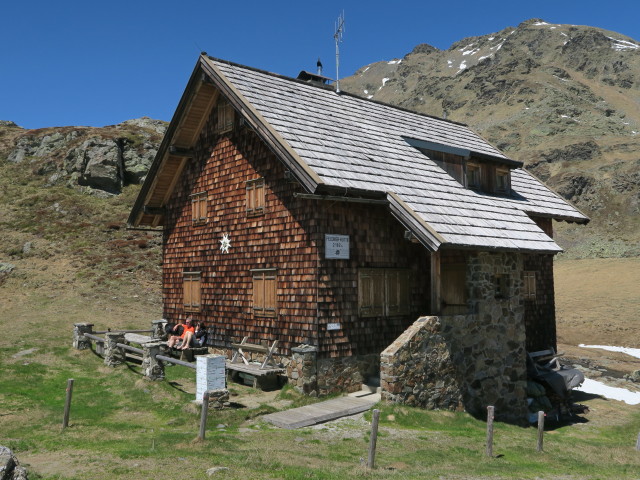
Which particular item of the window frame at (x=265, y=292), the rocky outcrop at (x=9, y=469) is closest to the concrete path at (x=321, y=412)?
the window frame at (x=265, y=292)

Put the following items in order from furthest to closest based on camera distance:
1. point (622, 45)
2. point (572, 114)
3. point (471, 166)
→ point (622, 45)
point (572, 114)
point (471, 166)

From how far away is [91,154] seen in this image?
5178 cm

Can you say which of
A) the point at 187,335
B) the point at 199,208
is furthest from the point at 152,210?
the point at 187,335

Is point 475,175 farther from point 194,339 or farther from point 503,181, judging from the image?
point 194,339

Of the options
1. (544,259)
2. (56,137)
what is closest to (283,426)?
(544,259)

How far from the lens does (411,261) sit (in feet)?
54.7

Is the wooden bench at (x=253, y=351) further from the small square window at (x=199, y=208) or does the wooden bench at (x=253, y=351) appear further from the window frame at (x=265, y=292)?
the small square window at (x=199, y=208)

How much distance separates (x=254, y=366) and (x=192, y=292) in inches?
194

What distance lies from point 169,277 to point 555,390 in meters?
13.5

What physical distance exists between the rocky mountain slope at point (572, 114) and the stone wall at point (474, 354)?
21321 mm

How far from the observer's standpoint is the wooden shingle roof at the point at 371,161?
14.4 metres

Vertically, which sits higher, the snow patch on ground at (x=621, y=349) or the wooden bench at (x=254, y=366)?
the wooden bench at (x=254, y=366)

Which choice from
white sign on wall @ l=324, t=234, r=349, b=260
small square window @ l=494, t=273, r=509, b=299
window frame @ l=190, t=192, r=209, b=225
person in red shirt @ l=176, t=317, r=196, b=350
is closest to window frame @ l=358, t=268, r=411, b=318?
white sign on wall @ l=324, t=234, r=349, b=260

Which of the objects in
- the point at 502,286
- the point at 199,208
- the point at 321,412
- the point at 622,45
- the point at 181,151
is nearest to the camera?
the point at 321,412
